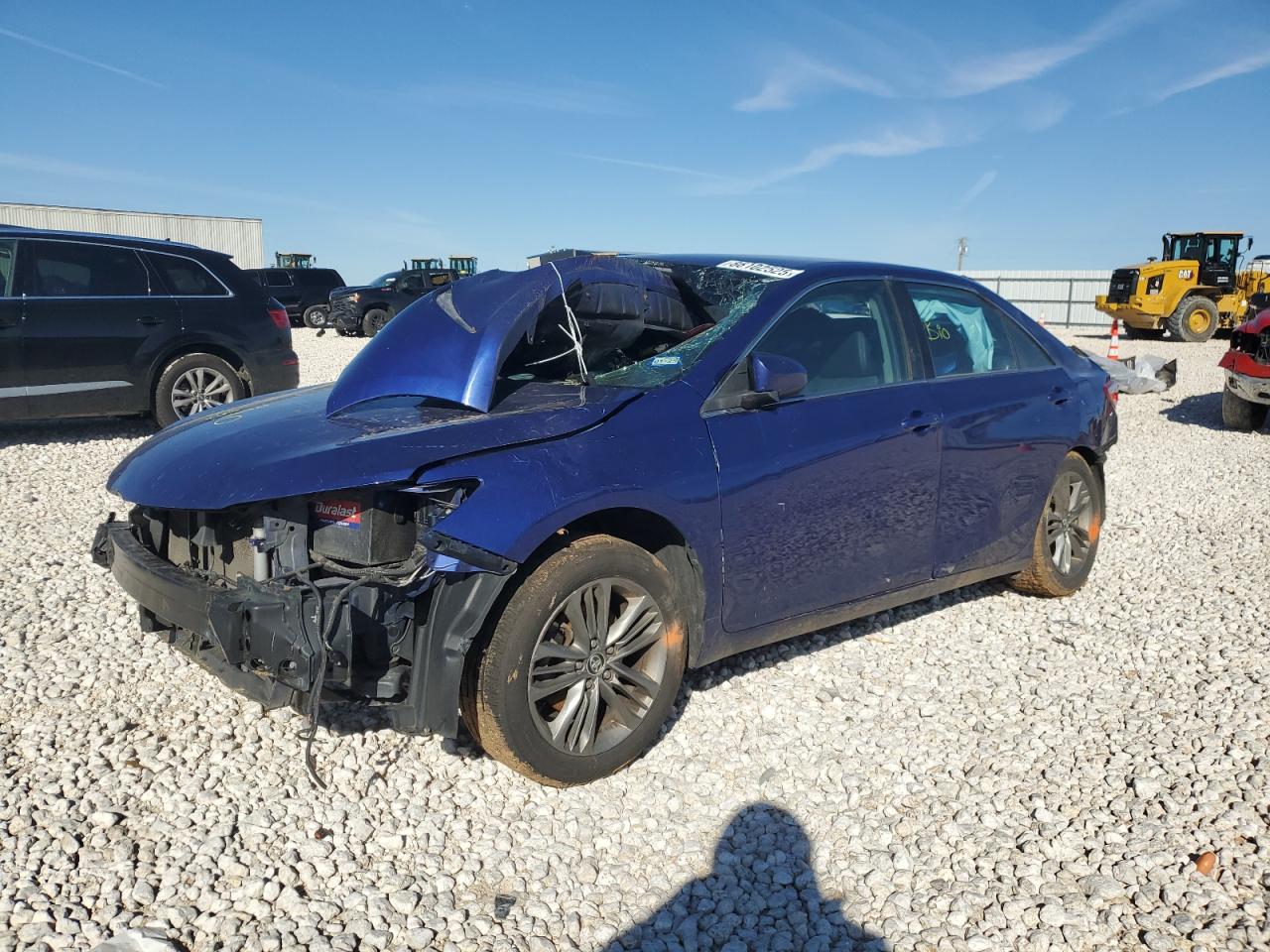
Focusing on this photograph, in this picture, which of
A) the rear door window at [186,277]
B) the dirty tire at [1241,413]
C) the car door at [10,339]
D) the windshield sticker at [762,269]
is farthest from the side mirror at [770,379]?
the dirty tire at [1241,413]

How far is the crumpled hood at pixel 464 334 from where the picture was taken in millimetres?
3227

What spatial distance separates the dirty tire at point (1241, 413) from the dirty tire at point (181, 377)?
10.3m

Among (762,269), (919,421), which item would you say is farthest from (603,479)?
(919,421)

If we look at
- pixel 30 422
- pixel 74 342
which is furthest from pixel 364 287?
pixel 74 342

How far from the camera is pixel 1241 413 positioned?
413 inches

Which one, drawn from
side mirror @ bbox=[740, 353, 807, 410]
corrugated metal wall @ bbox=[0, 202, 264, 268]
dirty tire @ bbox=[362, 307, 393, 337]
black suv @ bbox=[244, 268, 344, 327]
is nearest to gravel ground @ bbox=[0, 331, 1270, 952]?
side mirror @ bbox=[740, 353, 807, 410]

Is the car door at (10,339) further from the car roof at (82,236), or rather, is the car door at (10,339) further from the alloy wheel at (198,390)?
the alloy wheel at (198,390)

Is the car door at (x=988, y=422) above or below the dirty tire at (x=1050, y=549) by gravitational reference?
above

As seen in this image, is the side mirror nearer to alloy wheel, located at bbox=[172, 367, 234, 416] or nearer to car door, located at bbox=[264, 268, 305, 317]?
alloy wheel, located at bbox=[172, 367, 234, 416]

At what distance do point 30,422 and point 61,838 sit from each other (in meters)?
8.07

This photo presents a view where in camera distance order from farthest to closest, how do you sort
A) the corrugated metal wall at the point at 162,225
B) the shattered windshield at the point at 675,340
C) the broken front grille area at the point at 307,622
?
the corrugated metal wall at the point at 162,225 < the shattered windshield at the point at 675,340 < the broken front grille area at the point at 307,622

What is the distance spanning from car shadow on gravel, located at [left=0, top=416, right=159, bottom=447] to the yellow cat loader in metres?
21.8

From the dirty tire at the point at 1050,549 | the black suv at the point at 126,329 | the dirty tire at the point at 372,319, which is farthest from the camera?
the dirty tire at the point at 372,319

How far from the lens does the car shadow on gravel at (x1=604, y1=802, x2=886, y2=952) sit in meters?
2.45
